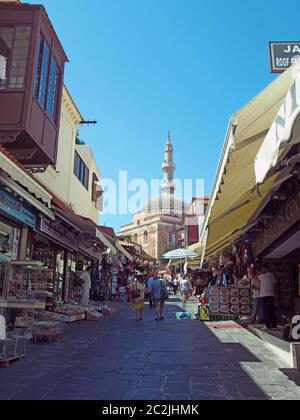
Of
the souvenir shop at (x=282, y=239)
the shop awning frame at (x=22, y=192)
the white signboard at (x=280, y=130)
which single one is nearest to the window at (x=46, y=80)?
the shop awning frame at (x=22, y=192)

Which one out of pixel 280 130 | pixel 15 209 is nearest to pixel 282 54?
pixel 280 130

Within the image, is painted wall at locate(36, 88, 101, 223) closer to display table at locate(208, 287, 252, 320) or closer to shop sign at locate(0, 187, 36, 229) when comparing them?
shop sign at locate(0, 187, 36, 229)

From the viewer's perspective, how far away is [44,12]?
34.2 feet

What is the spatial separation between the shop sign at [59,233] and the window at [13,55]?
355 centimetres

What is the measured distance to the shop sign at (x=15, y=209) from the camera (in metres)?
7.69

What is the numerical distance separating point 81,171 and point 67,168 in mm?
3115

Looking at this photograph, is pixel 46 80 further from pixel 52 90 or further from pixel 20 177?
pixel 20 177

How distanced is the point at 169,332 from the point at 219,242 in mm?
2836

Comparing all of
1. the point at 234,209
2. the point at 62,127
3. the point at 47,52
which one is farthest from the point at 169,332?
the point at 62,127

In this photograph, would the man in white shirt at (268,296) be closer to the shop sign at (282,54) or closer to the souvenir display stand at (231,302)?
the souvenir display stand at (231,302)

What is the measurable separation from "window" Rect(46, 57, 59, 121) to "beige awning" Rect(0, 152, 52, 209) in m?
3.64

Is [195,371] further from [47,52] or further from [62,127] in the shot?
[62,127]

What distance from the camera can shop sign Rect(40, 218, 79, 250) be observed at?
34.1 ft

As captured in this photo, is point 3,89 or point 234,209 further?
point 3,89
